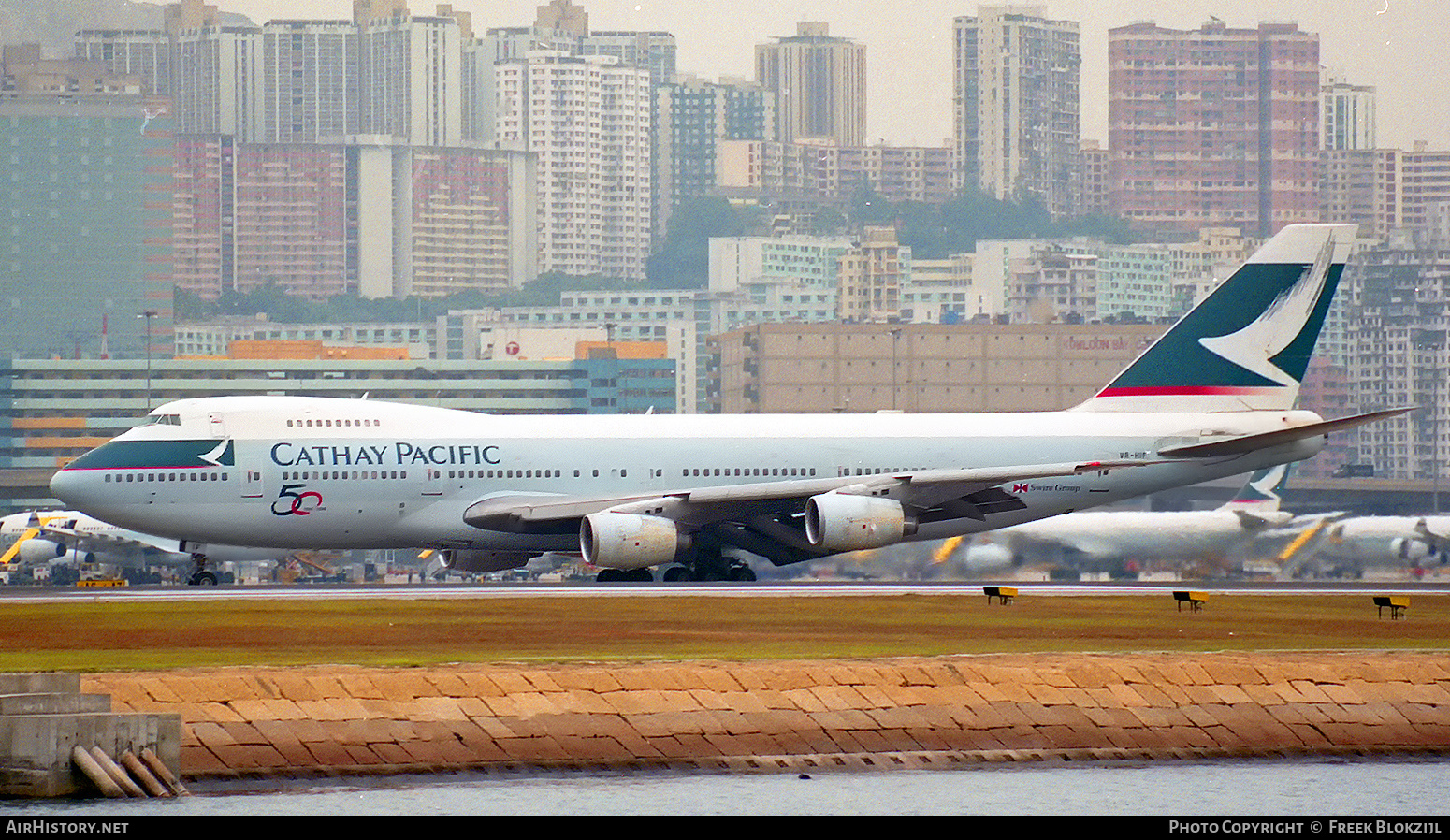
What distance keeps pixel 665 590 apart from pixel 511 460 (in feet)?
24.4

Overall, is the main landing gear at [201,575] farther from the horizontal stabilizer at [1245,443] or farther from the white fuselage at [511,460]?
the horizontal stabilizer at [1245,443]

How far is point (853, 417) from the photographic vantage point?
172 feet

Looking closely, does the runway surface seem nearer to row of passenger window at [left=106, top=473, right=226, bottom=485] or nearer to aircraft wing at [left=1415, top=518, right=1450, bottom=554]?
row of passenger window at [left=106, top=473, right=226, bottom=485]

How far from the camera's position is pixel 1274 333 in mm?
54250

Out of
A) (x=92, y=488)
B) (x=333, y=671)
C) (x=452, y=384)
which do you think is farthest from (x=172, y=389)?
(x=333, y=671)

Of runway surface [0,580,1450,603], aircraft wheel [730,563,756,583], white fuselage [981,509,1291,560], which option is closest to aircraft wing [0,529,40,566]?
runway surface [0,580,1450,603]

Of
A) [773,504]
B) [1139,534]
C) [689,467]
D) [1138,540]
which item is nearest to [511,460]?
[689,467]

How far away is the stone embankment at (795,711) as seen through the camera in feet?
85.5

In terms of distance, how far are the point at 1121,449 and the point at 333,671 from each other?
2870cm

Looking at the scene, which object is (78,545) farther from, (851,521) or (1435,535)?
(1435,535)

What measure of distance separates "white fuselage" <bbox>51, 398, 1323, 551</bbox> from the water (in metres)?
22.4

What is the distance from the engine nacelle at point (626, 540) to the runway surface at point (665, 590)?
570 mm

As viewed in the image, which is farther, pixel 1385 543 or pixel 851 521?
pixel 1385 543

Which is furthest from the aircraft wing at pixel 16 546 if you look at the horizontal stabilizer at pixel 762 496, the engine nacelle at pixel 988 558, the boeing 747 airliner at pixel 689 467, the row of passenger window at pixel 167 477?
Result: the engine nacelle at pixel 988 558
